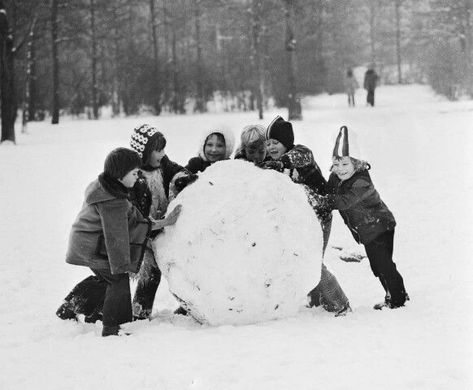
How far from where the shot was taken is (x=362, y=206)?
15.3ft

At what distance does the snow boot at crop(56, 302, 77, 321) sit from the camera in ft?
14.8

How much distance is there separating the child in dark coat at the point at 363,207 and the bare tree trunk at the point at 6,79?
13437 millimetres

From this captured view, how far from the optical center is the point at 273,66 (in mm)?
27688

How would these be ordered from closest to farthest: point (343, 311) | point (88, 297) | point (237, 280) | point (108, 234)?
1. point (237, 280)
2. point (108, 234)
3. point (343, 311)
4. point (88, 297)

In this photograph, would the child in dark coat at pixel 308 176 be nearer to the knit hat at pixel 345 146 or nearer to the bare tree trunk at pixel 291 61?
the knit hat at pixel 345 146

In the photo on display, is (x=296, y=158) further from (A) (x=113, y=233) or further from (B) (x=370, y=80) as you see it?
(B) (x=370, y=80)

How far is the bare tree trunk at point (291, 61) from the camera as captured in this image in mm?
18016

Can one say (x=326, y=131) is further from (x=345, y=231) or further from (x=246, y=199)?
(x=246, y=199)

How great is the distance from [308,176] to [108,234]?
1655 millimetres

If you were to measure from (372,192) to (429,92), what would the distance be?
30161 millimetres

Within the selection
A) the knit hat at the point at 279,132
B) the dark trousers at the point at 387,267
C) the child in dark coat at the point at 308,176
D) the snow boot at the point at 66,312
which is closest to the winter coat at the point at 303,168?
the child in dark coat at the point at 308,176

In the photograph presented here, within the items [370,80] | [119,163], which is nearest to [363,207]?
[119,163]

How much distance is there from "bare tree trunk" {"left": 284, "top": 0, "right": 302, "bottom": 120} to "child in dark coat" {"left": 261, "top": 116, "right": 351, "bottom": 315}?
46.2ft

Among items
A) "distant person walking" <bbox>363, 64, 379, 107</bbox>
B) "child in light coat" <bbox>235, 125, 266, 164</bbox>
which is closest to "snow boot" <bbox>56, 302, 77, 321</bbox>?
"child in light coat" <bbox>235, 125, 266, 164</bbox>
